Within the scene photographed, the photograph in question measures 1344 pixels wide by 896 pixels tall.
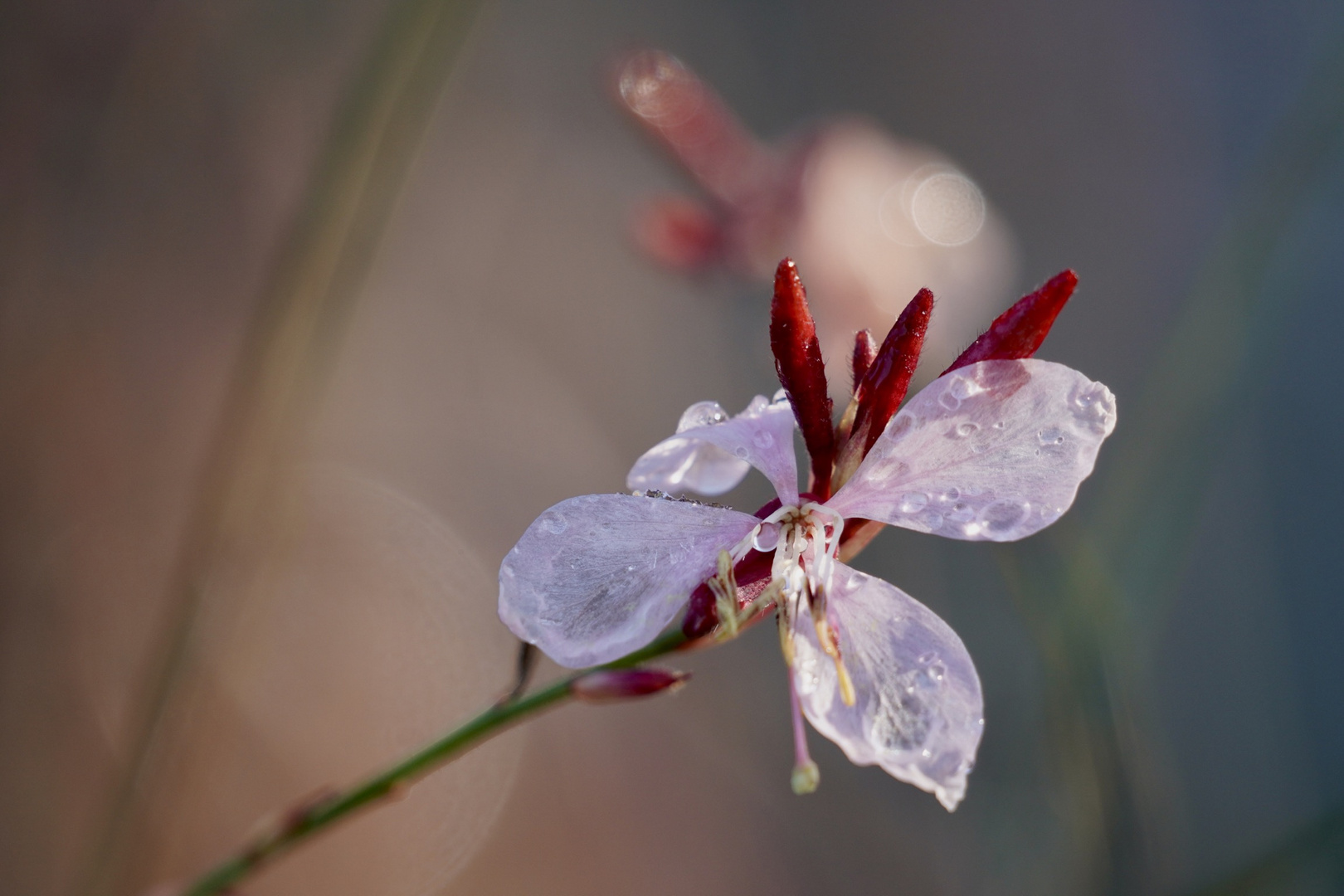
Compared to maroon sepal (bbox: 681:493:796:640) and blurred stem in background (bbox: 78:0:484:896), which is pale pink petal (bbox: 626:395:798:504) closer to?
maroon sepal (bbox: 681:493:796:640)

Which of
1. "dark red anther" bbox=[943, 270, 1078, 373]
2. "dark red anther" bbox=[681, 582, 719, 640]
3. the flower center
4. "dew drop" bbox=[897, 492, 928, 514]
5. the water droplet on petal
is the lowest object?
"dark red anther" bbox=[681, 582, 719, 640]

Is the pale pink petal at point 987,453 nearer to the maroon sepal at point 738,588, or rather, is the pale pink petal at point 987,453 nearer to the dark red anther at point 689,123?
the maroon sepal at point 738,588

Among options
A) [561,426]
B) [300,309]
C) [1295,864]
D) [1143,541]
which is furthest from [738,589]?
[561,426]

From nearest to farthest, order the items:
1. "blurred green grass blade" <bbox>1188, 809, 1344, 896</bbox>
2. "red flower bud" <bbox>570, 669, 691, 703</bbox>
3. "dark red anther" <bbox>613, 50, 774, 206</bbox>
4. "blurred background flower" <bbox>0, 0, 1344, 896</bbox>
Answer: "red flower bud" <bbox>570, 669, 691, 703</bbox>
"blurred green grass blade" <bbox>1188, 809, 1344, 896</bbox>
"blurred background flower" <bbox>0, 0, 1344, 896</bbox>
"dark red anther" <bbox>613, 50, 774, 206</bbox>

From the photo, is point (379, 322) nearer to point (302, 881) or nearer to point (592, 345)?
point (592, 345)

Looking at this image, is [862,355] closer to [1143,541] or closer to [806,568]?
[806,568]

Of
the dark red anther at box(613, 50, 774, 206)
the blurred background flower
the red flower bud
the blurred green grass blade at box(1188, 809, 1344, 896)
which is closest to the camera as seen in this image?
the red flower bud

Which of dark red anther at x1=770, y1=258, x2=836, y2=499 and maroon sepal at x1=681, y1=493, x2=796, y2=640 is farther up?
dark red anther at x1=770, y1=258, x2=836, y2=499

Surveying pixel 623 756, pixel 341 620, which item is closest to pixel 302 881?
pixel 341 620

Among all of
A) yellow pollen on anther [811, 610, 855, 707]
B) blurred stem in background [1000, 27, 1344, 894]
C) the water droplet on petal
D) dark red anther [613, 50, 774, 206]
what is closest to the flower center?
yellow pollen on anther [811, 610, 855, 707]
